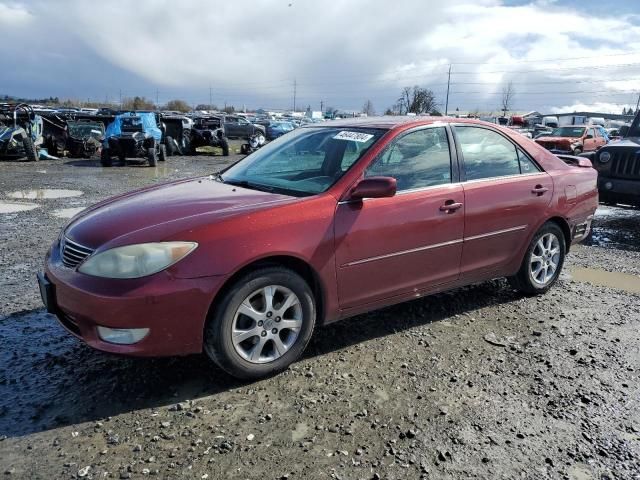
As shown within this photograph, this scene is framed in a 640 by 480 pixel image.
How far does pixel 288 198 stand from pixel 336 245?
1.41 feet

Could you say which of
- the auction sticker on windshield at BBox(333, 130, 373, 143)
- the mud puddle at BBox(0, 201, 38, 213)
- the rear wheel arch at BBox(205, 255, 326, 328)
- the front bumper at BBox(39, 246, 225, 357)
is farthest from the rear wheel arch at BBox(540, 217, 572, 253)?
the mud puddle at BBox(0, 201, 38, 213)

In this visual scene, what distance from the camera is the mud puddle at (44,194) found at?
10133 millimetres

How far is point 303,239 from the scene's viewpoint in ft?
10.4

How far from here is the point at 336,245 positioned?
3320 mm

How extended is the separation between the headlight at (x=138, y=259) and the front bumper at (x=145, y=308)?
4 centimetres

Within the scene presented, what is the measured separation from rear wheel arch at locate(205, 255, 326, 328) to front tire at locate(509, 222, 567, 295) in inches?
84.9

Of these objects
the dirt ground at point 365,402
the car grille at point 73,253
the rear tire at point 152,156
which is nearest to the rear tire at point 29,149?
the rear tire at point 152,156

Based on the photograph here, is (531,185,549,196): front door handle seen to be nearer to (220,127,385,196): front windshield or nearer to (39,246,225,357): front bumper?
(220,127,385,196): front windshield

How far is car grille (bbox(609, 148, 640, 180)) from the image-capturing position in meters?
7.93

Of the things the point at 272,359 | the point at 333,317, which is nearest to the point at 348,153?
the point at 333,317

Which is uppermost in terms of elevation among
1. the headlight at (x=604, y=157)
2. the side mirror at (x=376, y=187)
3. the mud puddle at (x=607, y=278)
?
the headlight at (x=604, y=157)

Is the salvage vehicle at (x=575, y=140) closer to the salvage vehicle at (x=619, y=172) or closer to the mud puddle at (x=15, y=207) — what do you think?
the salvage vehicle at (x=619, y=172)

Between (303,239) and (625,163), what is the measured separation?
691 cm

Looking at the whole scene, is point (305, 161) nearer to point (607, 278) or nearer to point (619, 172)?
point (607, 278)
